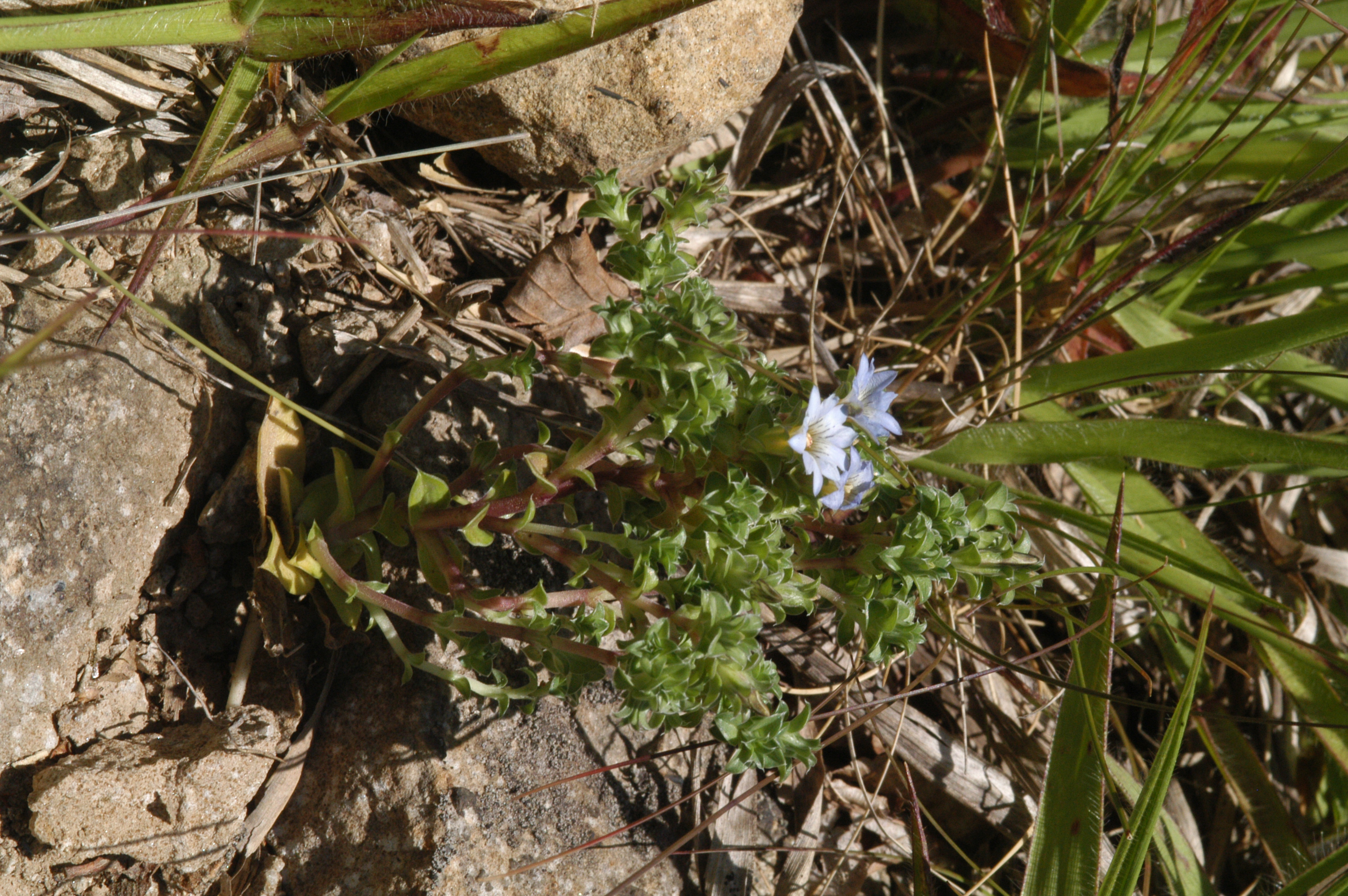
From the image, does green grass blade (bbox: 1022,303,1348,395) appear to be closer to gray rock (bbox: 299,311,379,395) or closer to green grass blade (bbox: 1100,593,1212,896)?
green grass blade (bbox: 1100,593,1212,896)

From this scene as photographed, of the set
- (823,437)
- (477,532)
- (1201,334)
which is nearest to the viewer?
(823,437)

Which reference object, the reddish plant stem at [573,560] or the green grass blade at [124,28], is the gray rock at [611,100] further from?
the reddish plant stem at [573,560]

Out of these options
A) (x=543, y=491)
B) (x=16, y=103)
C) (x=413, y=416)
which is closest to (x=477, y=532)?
(x=543, y=491)

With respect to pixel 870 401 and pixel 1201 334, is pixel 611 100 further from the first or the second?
pixel 1201 334

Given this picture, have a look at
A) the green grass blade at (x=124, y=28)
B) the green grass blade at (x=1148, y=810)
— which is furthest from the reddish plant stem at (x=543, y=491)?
the green grass blade at (x=1148, y=810)

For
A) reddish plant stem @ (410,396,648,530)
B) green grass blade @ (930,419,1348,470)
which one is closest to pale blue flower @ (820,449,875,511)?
reddish plant stem @ (410,396,648,530)

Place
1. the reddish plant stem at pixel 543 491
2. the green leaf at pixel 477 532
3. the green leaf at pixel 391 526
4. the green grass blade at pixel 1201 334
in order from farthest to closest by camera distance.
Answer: the green grass blade at pixel 1201 334, the green leaf at pixel 391 526, the reddish plant stem at pixel 543 491, the green leaf at pixel 477 532

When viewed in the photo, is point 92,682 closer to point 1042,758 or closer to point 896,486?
point 896,486
